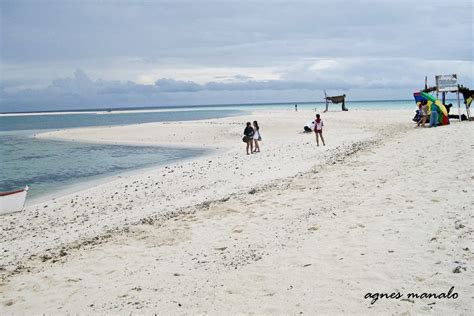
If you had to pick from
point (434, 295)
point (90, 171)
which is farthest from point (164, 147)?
point (434, 295)

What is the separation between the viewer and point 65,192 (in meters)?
14.8

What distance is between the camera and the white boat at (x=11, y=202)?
12.1 metres

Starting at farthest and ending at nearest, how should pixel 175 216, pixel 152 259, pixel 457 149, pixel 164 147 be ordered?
pixel 164 147, pixel 457 149, pixel 175 216, pixel 152 259

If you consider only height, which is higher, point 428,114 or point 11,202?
point 428,114

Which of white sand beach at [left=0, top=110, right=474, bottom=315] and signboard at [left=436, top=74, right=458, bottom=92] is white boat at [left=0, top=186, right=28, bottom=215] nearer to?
white sand beach at [left=0, top=110, right=474, bottom=315]

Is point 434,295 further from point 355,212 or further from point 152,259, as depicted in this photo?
point 152,259

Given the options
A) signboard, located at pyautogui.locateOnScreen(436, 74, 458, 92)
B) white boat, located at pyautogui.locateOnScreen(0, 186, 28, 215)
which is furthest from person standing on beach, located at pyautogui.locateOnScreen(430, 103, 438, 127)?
white boat, located at pyautogui.locateOnScreen(0, 186, 28, 215)

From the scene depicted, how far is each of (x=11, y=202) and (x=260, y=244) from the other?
892 centimetres

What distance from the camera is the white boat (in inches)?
478

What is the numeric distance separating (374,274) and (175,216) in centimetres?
538

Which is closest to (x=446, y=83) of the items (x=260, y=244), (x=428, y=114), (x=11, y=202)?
(x=428, y=114)

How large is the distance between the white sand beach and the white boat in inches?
12.3

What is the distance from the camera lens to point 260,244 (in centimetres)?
726

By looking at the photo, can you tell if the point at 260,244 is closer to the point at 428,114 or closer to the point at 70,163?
the point at 70,163
